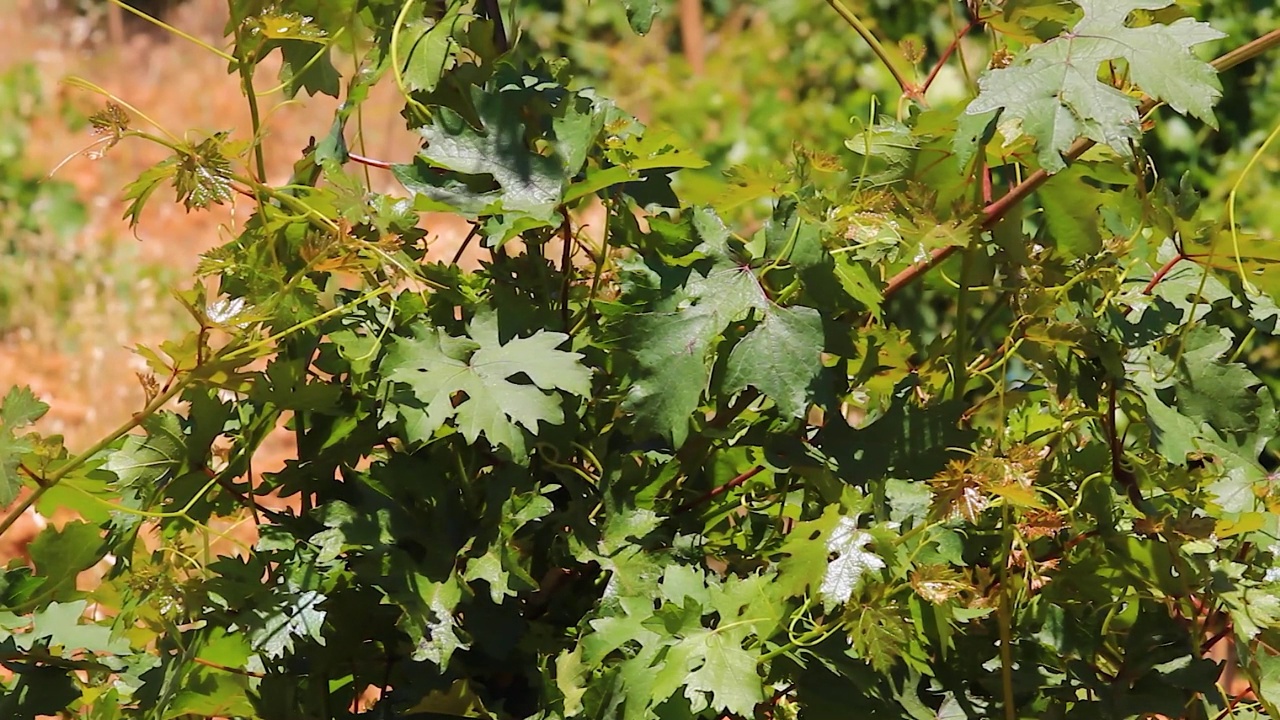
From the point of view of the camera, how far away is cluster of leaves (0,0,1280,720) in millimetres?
1129

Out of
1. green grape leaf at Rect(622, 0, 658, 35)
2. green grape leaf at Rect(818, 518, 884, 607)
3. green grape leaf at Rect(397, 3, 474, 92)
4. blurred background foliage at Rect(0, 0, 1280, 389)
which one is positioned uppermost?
green grape leaf at Rect(397, 3, 474, 92)

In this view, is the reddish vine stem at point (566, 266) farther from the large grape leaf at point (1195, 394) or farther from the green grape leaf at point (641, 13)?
the large grape leaf at point (1195, 394)

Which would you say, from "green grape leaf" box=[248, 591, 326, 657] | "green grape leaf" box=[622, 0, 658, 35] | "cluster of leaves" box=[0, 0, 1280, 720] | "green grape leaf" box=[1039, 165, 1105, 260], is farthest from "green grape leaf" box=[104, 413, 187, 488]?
"green grape leaf" box=[1039, 165, 1105, 260]

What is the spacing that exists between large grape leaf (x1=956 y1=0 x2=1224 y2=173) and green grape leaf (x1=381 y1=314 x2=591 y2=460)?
385mm

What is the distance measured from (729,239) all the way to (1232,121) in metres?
2.83

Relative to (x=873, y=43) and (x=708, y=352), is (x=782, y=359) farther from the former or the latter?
(x=873, y=43)

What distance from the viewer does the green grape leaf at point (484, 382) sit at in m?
1.11

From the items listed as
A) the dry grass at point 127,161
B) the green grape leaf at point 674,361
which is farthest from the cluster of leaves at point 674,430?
the dry grass at point 127,161

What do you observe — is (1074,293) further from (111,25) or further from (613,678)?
(111,25)

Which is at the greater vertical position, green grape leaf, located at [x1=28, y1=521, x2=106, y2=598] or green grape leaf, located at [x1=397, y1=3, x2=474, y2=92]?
green grape leaf, located at [x1=397, y1=3, x2=474, y2=92]

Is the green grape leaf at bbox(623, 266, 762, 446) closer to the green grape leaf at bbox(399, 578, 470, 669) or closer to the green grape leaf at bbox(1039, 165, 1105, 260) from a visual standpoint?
the green grape leaf at bbox(399, 578, 470, 669)

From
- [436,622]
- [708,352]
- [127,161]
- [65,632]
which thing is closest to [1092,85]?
[708,352]

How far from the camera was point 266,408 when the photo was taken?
131cm

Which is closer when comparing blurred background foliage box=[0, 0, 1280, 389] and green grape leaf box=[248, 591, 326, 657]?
green grape leaf box=[248, 591, 326, 657]
